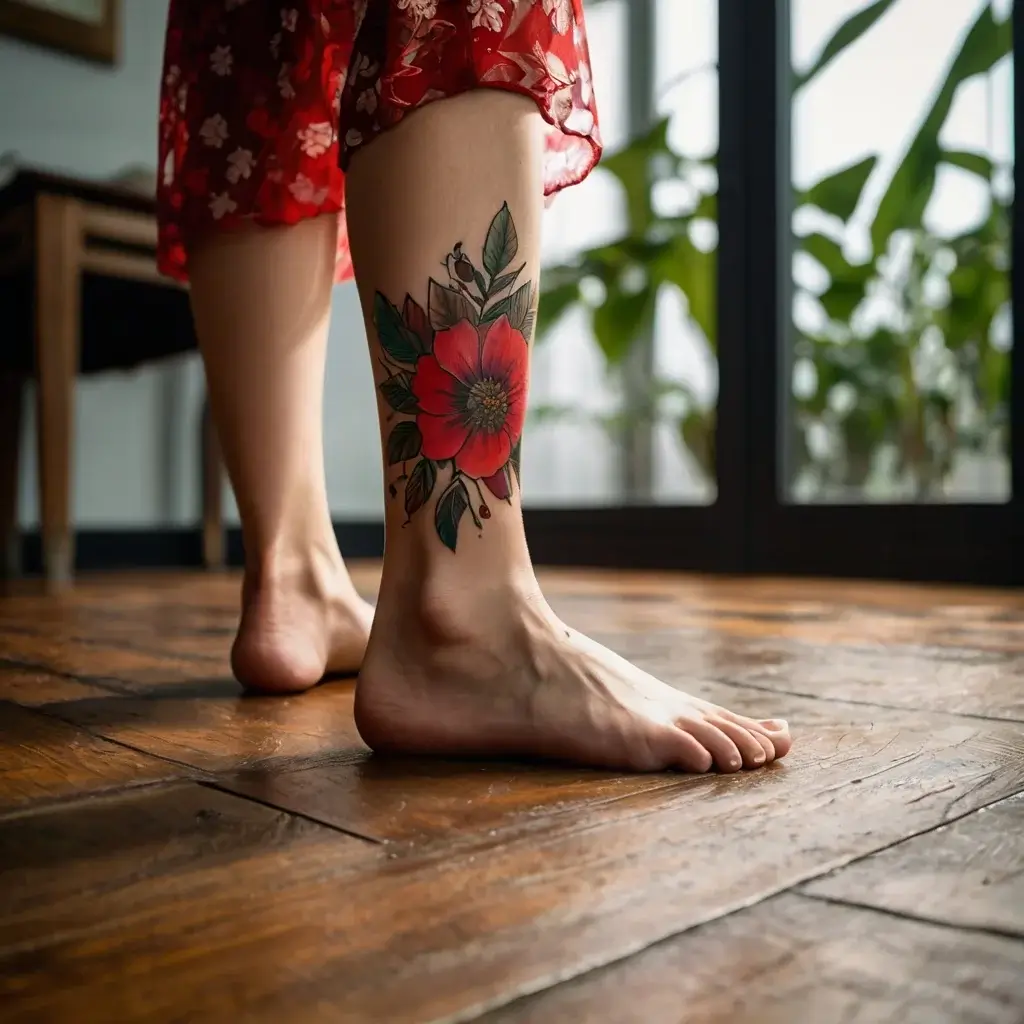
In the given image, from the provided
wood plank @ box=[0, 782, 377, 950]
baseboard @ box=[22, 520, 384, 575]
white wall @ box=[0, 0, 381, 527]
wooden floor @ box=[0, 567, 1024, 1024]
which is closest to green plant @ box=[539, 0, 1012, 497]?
baseboard @ box=[22, 520, 384, 575]

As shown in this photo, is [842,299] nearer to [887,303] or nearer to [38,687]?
[887,303]

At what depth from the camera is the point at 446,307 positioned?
25.3 inches

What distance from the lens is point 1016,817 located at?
1.64 ft

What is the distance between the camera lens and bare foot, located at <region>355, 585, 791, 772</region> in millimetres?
618

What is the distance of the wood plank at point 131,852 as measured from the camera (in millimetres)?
388

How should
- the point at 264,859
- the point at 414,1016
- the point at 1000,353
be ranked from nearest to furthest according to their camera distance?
the point at 414,1016 < the point at 264,859 < the point at 1000,353

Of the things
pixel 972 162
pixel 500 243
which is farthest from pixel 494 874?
pixel 972 162

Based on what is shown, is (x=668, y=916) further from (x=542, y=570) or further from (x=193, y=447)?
(x=193, y=447)

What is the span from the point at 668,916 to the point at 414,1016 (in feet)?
A: 0.35

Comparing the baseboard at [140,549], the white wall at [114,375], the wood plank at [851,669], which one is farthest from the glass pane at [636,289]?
the wood plank at [851,669]

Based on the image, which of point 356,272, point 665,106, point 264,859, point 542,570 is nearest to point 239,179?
point 356,272

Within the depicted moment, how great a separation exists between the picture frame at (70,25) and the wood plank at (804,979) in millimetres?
2986

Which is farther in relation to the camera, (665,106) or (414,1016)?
(665,106)

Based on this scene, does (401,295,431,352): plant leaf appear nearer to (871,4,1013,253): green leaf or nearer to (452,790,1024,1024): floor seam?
(452,790,1024,1024): floor seam
